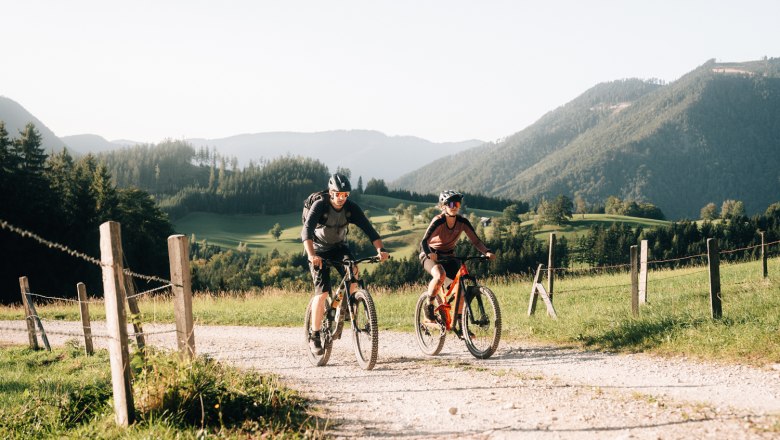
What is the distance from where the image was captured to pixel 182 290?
20.7 feet

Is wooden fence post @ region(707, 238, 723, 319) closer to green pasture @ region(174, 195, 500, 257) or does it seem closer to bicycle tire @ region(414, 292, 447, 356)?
bicycle tire @ region(414, 292, 447, 356)

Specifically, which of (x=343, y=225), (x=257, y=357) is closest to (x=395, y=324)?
(x=257, y=357)

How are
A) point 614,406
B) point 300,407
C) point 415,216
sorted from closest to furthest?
point 614,406, point 300,407, point 415,216

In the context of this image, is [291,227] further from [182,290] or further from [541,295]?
[182,290]

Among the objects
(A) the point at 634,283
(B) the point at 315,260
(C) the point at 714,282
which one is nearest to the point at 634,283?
(A) the point at 634,283

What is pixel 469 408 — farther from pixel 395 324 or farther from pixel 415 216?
pixel 415 216

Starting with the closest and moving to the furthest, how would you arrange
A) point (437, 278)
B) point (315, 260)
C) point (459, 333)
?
1. point (315, 260)
2. point (437, 278)
3. point (459, 333)

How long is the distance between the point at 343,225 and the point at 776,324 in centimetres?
624

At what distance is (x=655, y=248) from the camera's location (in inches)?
3024

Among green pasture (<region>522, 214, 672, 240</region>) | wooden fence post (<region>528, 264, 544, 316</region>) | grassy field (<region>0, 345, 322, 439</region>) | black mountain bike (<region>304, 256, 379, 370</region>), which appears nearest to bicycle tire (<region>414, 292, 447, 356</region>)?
black mountain bike (<region>304, 256, 379, 370</region>)

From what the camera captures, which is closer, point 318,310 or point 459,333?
point 318,310

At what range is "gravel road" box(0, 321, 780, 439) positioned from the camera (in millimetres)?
5102

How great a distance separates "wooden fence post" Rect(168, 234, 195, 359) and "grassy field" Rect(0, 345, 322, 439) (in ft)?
0.63

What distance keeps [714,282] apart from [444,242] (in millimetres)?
4456
